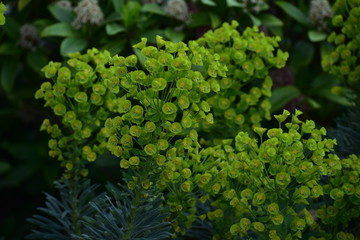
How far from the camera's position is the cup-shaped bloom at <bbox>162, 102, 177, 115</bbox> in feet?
3.53

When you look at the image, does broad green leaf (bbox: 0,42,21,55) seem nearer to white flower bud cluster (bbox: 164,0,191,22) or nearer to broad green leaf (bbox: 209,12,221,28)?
white flower bud cluster (bbox: 164,0,191,22)

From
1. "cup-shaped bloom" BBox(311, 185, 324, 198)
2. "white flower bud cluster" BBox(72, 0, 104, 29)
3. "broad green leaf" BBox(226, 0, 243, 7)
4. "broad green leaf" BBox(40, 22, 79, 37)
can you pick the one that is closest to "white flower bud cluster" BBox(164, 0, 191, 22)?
"broad green leaf" BBox(226, 0, 243, 7)

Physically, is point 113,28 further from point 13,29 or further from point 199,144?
point 199,144

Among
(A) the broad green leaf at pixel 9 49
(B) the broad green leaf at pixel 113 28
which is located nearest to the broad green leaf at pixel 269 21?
(B) the broad green leaf at pixel 113 28

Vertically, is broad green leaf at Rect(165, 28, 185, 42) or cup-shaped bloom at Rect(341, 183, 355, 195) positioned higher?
cup-shaped bloom at Rect(341, 183, 355, 195)

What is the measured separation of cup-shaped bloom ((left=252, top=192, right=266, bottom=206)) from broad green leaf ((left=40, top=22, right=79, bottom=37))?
1.20 m

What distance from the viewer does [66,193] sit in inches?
59.2

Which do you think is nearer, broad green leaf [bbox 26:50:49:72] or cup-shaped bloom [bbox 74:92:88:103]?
cup-shaped bloom [bbox 74:92:88:103]

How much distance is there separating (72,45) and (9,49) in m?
0.36

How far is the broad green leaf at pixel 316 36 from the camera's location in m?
2.10

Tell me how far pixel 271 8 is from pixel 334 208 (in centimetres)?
143

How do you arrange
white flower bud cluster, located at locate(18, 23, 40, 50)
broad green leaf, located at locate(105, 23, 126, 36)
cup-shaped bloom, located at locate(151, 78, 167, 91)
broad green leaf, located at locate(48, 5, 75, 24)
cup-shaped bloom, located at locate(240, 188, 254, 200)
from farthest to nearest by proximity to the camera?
white flower bud cluster, located at locate(18, 23, 40, 50), broad green leaf, located at locate(48, 5, 75, 24), broad green leaf, located at locate(105, 23, 126, 36), cup-shaped bloom, located at locate(240, 188, 254, 200), cup-shaped bloom, located at locate(151, 78, 167, 91)

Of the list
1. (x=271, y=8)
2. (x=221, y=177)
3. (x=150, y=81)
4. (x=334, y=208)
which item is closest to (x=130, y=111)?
(x=150, y=81)

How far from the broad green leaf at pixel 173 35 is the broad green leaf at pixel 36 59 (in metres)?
0.54
